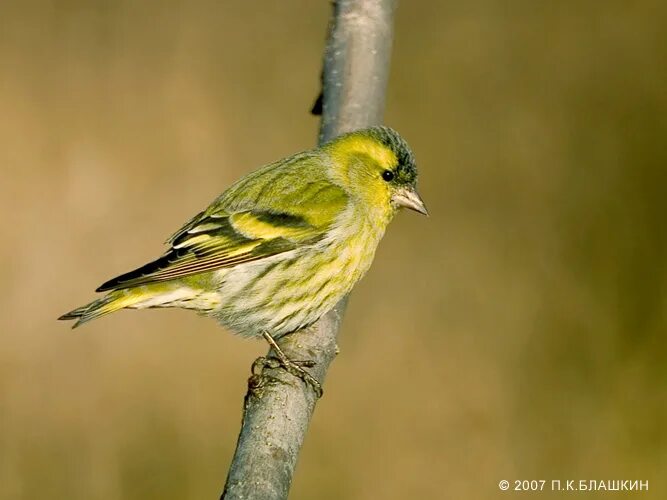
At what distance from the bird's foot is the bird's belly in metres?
0.24

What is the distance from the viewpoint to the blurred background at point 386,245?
15.9ft

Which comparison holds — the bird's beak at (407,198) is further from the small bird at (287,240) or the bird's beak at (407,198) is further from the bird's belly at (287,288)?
the bird's belly at (287,288)

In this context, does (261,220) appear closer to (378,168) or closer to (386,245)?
(378,168)

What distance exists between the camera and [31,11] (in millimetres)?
5574

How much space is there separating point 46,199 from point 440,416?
2210mm

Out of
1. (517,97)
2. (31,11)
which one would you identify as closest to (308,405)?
(517,97)

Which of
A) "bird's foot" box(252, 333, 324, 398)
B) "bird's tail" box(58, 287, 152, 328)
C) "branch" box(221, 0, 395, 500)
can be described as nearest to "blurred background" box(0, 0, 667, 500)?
"branch" box(221, 0, 395, 500)

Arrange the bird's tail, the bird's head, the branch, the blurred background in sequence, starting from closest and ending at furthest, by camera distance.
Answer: the branch, the bird's tail, the bird's head, the blurred background

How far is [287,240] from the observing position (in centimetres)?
373

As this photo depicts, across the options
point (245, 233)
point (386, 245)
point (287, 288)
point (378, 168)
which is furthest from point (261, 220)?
point (386, 245)

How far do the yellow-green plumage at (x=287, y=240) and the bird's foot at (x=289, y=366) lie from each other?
296 mm

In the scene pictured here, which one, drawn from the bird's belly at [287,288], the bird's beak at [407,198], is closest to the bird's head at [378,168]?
the bird's beak at [407,198]

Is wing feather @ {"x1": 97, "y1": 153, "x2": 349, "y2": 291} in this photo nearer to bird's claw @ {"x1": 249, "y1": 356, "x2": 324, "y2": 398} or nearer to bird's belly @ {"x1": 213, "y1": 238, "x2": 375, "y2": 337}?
bird's belly @ {"x1": 213, "y1": 238, "x2": 375, "y2": 337}

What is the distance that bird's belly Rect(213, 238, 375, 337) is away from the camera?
357cm
